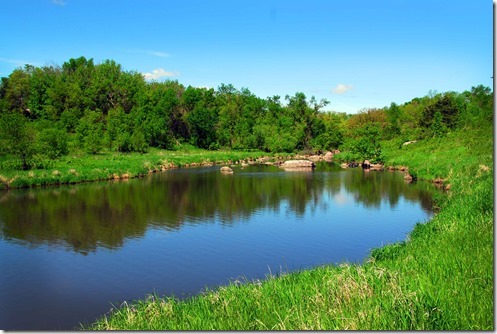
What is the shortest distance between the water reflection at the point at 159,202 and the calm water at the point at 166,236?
0.22 ft

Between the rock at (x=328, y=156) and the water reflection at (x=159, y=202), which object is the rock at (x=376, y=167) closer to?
the water reflection at (x=159, y=202)

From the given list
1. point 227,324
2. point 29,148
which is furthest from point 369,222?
point 29,148

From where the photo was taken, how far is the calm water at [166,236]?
546 inches

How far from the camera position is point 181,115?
288 feet

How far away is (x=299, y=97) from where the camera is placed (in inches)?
3617

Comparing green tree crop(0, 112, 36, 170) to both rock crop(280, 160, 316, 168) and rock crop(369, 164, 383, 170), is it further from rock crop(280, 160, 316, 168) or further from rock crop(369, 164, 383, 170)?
rock crop(369, 164, 383, 170)

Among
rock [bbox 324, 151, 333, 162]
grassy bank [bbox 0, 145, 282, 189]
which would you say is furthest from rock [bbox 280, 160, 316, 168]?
rock [bbox 324, 151, 333, 162]

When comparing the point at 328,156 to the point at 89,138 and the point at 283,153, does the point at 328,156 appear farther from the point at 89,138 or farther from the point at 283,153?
the point at 89,138

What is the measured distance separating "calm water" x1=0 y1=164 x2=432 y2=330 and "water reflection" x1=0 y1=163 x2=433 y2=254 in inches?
2.7

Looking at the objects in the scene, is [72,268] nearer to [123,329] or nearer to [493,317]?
[123,329]

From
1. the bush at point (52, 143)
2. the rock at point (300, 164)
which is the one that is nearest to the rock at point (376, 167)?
the rock at point (300, 164)

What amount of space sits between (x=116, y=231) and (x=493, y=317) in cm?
1774

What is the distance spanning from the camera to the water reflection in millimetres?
21734

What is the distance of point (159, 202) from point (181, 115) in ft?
196
